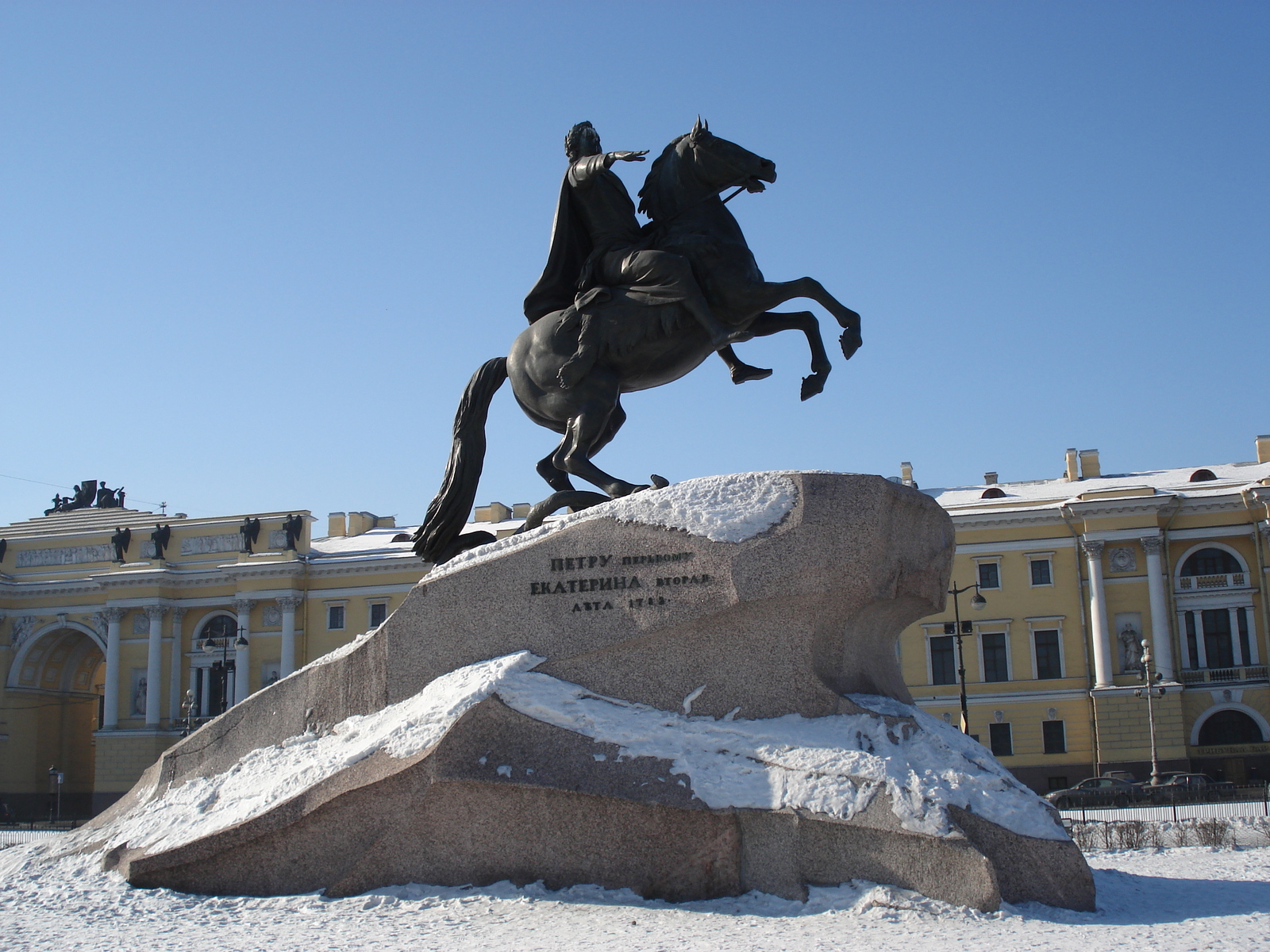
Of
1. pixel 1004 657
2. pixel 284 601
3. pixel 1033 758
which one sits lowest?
pixel 1033 758

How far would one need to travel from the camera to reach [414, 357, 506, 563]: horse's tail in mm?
8789

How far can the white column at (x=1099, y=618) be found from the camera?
142ft

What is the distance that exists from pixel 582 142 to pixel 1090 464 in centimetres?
4487

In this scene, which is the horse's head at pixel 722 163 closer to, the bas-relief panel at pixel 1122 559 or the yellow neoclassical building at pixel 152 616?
the bas-relief panel at pixel 1122 559

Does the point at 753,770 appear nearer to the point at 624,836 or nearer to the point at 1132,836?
the point at 624,836

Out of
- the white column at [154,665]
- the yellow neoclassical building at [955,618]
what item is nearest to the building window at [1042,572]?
the yellow neoclassical building at [955,618]

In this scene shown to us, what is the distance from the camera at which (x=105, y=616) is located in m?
53.7

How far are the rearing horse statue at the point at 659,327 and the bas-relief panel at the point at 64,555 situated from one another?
51.3 meters

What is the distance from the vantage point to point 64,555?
55.4 meters

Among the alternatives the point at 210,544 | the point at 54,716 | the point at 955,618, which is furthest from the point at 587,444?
the point at 54,716

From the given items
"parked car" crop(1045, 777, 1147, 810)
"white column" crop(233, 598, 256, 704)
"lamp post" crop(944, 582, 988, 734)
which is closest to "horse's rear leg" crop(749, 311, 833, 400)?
"lamp post" crop(944, 582, 988, 734)

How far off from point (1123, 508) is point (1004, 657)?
21.5ft

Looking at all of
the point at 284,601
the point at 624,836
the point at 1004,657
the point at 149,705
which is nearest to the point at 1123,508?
the point at 1004,657

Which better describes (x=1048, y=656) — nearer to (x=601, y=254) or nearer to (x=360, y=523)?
(x=360, y=523)
